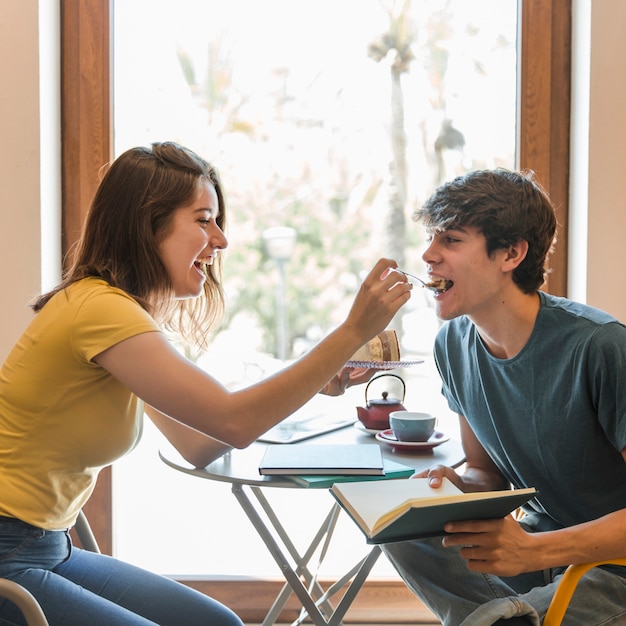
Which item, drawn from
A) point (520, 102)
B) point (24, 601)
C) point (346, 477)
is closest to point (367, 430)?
point (346, 477)

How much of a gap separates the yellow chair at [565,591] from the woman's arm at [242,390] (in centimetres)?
52

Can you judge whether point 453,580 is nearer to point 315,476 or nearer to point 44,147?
point 315,476

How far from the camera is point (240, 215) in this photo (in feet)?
7.98

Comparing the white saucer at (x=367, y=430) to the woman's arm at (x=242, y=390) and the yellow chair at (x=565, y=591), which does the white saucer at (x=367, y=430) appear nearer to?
the woman's arm at (x=242, y=390)

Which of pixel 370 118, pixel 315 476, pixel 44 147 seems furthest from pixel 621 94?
pixel 44 147

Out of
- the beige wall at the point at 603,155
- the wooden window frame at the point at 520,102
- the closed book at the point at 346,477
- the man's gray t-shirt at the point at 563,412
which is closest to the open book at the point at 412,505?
the closed book at the point at 346,477

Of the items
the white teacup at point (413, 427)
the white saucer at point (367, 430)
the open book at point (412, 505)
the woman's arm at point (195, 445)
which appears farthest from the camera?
the white saucer at point (367, 430)

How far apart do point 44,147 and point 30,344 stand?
3.31 ft

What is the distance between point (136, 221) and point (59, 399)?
1.14ft

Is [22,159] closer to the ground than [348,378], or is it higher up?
higher up

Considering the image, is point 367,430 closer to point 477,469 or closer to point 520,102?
point 477,469

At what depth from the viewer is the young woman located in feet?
4.30

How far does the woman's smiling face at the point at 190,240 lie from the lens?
1505mm

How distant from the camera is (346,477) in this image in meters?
1.48
